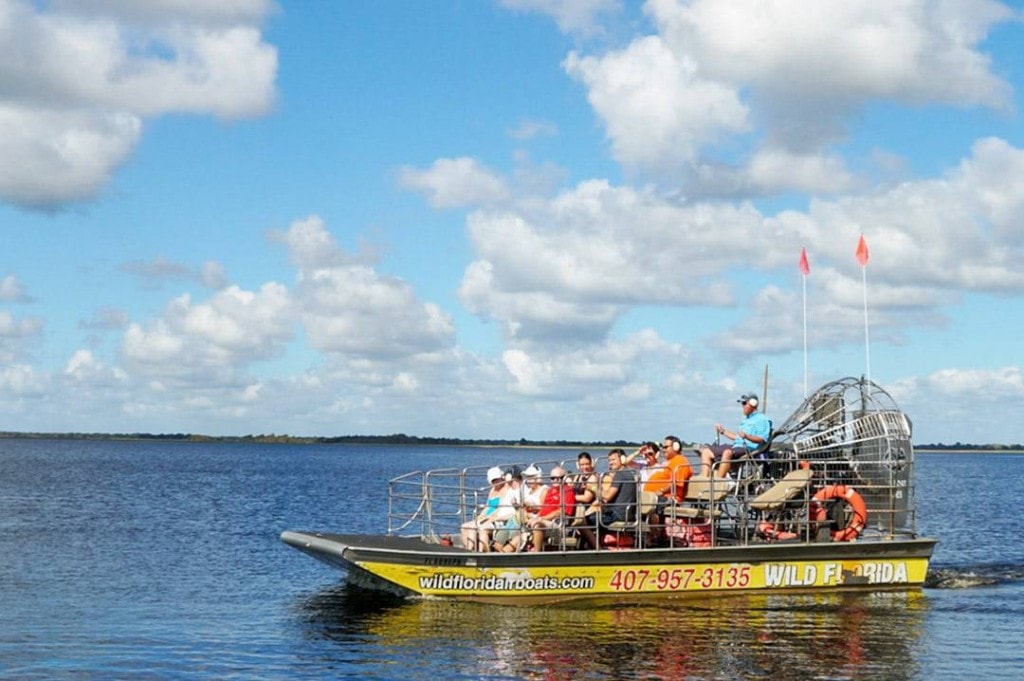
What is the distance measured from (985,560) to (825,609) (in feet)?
43.7

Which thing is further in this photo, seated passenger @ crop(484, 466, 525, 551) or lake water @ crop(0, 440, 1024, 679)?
seated passenger @ crop(484, 466, 525, 551)

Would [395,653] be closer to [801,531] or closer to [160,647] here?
[160,647]

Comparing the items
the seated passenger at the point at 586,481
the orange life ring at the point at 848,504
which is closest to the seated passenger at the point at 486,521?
the seated passenger at the point at 586,481

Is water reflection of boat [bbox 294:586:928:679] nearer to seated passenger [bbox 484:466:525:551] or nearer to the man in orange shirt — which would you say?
seated passenger [bbox 484:466:525:551]

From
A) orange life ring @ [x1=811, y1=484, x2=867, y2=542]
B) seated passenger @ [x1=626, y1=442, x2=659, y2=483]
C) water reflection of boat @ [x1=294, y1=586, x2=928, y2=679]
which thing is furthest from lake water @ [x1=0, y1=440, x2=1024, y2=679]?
seated passenger @ [x1=626, y1=442, x2=659, y2=483]

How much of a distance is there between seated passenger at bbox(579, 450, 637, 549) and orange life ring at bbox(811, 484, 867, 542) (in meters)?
3.73

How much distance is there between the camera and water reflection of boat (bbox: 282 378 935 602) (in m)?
21.5

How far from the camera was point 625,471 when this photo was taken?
21.6m

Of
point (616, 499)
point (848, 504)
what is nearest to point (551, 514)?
point (616, 499)

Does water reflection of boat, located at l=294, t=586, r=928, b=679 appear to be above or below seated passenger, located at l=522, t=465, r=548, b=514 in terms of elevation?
below

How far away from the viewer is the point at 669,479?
22.0 meters

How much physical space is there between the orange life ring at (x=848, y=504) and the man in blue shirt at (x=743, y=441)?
5.09ft

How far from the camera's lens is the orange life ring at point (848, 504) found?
22641 millimetres

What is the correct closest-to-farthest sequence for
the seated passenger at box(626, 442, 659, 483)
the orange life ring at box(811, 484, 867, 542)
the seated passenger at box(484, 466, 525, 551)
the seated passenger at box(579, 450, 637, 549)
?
the seated passenger at box(579, 450, 637, 549) → the seated passenger at box(484, 466, 525, 551) → the orange life ring at box(811, 484, 867, 542) → the seated passenger at box(626, 442, 659, 483)
